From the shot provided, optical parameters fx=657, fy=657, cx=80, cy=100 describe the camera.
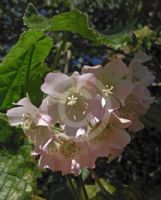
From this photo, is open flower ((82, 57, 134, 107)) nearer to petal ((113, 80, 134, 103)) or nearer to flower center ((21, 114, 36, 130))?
petal ((113, 80, 134, 103))

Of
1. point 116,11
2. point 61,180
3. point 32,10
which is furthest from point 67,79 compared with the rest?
point 116,11

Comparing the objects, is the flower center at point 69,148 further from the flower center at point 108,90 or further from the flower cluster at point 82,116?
the flower center at point 108,90

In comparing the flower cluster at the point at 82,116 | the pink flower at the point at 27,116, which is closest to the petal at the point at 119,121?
the flower cluster at the point at 82,116

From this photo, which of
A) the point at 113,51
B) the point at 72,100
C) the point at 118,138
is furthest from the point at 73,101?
the point at 113,51

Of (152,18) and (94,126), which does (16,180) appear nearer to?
(94,126)

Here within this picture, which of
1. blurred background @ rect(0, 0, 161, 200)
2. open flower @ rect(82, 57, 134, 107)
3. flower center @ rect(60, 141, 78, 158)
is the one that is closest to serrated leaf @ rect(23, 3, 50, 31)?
open flower @ rect(82, 57, 134, 107)
